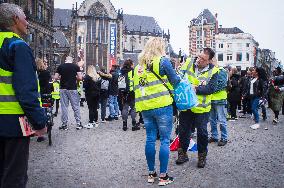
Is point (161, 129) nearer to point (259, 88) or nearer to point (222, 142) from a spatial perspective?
point (222, 142)

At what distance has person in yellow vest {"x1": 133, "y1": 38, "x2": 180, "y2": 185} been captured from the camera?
15.7 ft

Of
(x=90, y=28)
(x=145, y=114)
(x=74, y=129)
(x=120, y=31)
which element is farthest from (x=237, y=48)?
(x=145, y=114)

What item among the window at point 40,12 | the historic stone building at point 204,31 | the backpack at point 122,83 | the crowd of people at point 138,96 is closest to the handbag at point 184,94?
the crowd of people at point 138,96

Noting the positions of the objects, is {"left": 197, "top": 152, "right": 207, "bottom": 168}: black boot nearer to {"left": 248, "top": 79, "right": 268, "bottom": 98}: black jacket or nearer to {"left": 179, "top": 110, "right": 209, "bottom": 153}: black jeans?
{"left": 179, "top": 110, "right": 209, "bottom": 153}: black jeans

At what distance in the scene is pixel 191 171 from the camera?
551cm

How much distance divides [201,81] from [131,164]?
1.93 meters

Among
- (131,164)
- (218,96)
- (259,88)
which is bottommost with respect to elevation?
(131,164)

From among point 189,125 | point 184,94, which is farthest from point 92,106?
point 184,94

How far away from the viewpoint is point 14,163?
3.01 m

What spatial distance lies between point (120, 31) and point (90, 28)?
251 inches

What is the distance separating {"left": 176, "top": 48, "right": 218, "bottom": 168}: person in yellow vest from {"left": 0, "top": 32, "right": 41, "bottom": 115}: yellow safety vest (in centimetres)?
352

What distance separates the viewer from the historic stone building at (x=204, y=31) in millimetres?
72812

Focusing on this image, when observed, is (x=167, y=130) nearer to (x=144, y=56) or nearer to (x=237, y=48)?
(x=144, y=56)

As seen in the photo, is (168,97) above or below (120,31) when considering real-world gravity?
below
